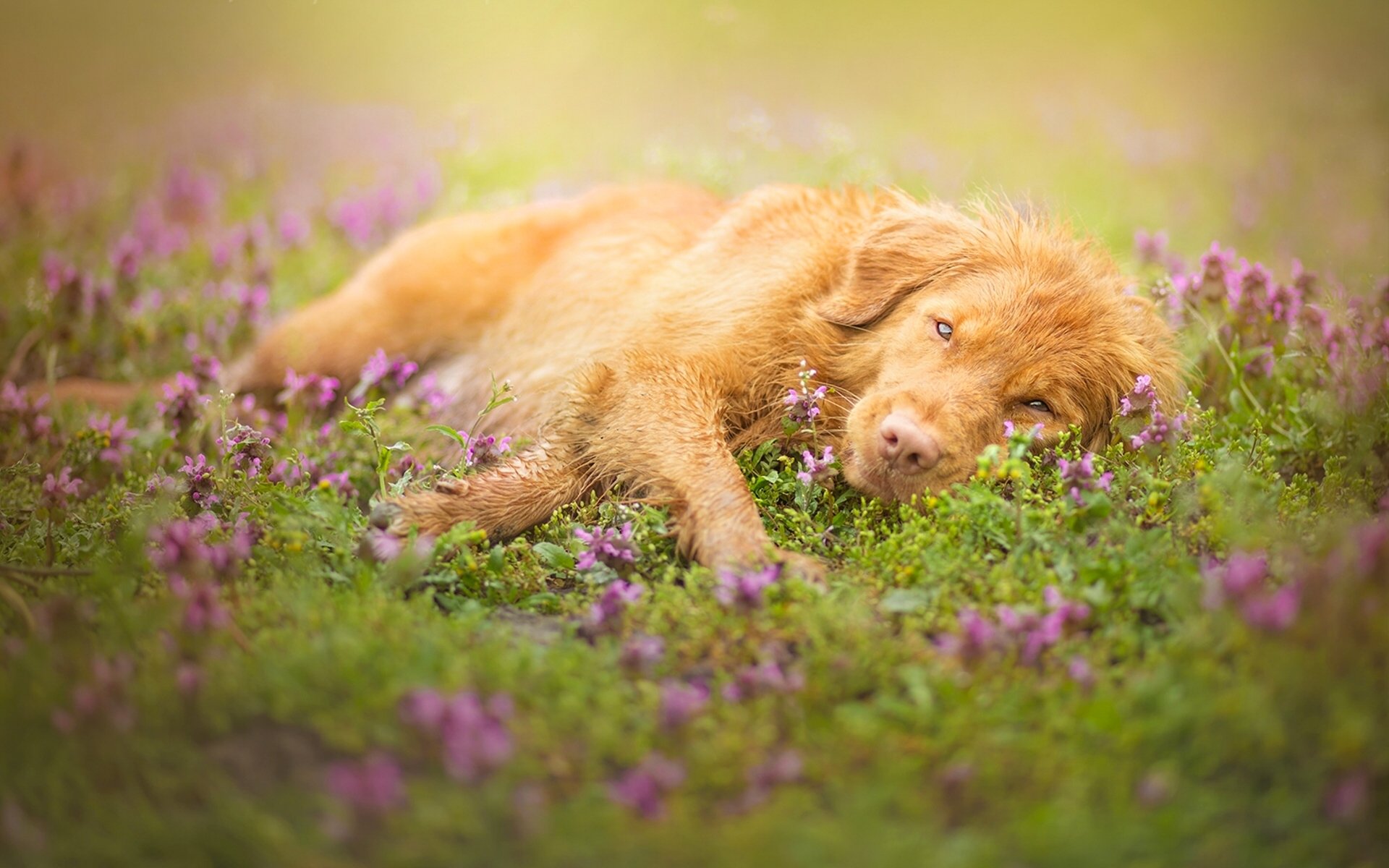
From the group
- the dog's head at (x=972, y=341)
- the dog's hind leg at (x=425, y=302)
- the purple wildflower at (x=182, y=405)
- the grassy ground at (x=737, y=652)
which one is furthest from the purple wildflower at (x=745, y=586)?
the dog's hind leg at (x=425, y=302)

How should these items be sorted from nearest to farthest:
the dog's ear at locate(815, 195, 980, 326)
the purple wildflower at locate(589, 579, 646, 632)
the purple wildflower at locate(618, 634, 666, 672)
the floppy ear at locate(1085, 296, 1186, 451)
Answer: the purple wildflower at locate(618, 634, 666, 672), the purple wildflower at locate(589, 579, 646, 632), the floppy ear at locate(1085, 296, 1186, 451), the dog's ear at locate(815, 195, 980, 326)

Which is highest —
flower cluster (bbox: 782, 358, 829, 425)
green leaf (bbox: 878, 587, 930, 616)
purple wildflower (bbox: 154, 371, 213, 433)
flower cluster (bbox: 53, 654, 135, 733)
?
flower cluster (bbox: 782, 358, 829, 425)

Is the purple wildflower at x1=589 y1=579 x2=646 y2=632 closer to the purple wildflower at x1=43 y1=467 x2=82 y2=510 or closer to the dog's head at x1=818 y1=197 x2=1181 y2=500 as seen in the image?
the dog's head at x1=818 y1=197 x2=1181 y2=500

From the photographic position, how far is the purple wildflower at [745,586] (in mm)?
2562

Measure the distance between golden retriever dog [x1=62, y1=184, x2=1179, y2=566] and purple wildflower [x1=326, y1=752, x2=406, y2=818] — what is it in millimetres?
1366

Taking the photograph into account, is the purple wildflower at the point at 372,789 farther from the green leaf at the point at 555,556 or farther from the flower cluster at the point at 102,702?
the green leaf at the point at 555,556

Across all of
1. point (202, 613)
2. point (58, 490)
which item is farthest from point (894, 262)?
point (58, 490)

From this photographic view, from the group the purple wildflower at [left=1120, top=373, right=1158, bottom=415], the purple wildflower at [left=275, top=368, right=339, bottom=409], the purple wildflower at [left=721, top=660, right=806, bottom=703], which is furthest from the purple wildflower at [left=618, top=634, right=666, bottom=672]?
the purple wildflower at [left=275, top=368, right=339, bottom=409]

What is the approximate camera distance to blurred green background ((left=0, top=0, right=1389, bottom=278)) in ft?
24.7

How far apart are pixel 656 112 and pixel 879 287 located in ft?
19.6

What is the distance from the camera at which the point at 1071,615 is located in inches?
98.2

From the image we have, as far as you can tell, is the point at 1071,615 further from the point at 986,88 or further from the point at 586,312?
the point at 986,88

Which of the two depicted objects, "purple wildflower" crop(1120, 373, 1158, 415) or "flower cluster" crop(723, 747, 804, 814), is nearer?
"flower cluster" crop(723, 747, 804, 814)

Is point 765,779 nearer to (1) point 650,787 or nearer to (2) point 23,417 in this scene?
(1) point 650,787
